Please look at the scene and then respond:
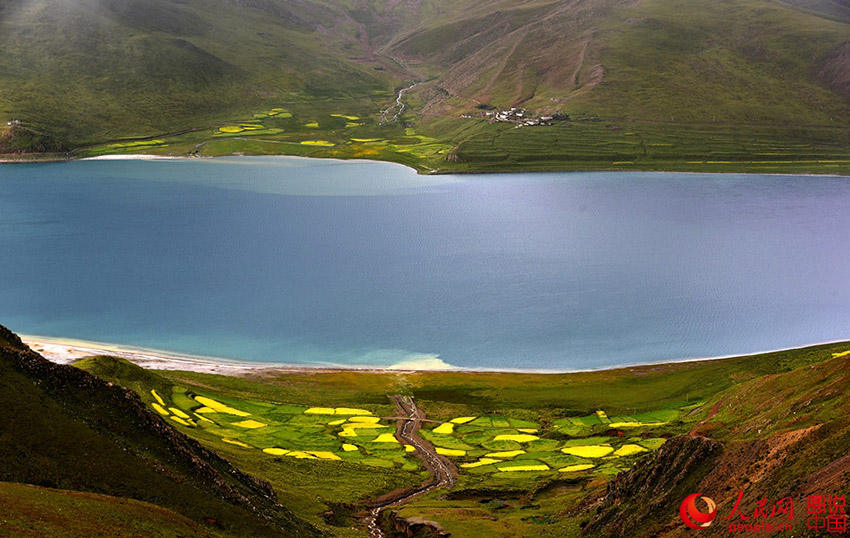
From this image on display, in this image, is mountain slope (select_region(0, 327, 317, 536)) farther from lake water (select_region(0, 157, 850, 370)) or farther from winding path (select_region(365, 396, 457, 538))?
lake water (select_region(0, 157, 850, 370))

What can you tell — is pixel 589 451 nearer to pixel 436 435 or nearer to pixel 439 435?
pixel 439 435

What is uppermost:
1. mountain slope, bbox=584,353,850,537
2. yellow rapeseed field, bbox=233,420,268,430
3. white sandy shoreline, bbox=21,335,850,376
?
white sandy shoreline, bbox=21,335,850,376

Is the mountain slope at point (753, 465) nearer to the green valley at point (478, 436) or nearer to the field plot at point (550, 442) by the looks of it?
the green valley at point (478, 436)

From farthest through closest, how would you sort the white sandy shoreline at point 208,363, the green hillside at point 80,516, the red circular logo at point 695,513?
the white sandy shoreline at point 208,363, the red circular logo at point 695,513, the green hillside at point 80,516

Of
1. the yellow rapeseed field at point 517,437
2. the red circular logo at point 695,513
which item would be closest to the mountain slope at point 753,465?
the red circular logo at point 695,513

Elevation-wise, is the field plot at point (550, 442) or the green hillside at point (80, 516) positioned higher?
the field plot at point (550, 442)

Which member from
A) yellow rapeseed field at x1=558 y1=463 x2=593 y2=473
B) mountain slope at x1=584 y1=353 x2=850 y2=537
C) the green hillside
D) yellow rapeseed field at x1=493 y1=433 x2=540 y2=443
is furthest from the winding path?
the green hillside

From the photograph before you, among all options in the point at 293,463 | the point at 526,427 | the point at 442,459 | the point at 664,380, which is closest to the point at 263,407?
the point at 293,463
